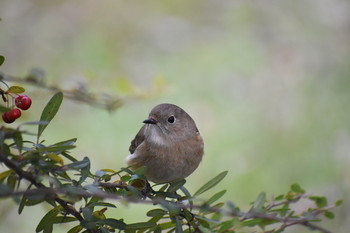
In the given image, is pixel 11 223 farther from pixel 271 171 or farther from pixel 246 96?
pixel 246 96

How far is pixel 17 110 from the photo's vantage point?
80.3 inches

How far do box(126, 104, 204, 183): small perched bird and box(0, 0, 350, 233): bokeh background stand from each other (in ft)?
5.43

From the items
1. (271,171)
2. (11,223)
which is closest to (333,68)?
(271,171)

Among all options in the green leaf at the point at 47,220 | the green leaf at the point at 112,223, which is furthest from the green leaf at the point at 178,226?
the green leaf at the point at 47,220

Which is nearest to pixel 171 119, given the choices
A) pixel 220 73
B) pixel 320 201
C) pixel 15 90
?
pixel 320 201

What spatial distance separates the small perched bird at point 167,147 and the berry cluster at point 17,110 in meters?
1.41

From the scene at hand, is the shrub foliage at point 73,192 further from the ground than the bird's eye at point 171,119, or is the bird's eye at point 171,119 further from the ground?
the bird's eye at point 171,119

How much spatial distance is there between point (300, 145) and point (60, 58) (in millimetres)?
3435

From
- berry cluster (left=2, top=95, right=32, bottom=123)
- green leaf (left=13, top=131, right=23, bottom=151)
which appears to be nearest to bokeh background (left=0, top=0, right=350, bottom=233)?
berry cluster (left=2, top=95, right=32, bottom=123)

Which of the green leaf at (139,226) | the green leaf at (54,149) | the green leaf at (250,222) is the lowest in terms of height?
the green leaf at (139,226)

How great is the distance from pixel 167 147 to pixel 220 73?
421cm

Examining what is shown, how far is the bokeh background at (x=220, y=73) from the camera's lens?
6145mm

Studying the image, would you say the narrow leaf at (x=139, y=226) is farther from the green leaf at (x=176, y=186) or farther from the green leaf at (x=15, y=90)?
the green leaf at (x=15, y=90)

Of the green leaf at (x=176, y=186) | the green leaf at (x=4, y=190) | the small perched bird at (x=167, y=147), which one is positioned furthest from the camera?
the small perched bird at (x=167, y=147)
